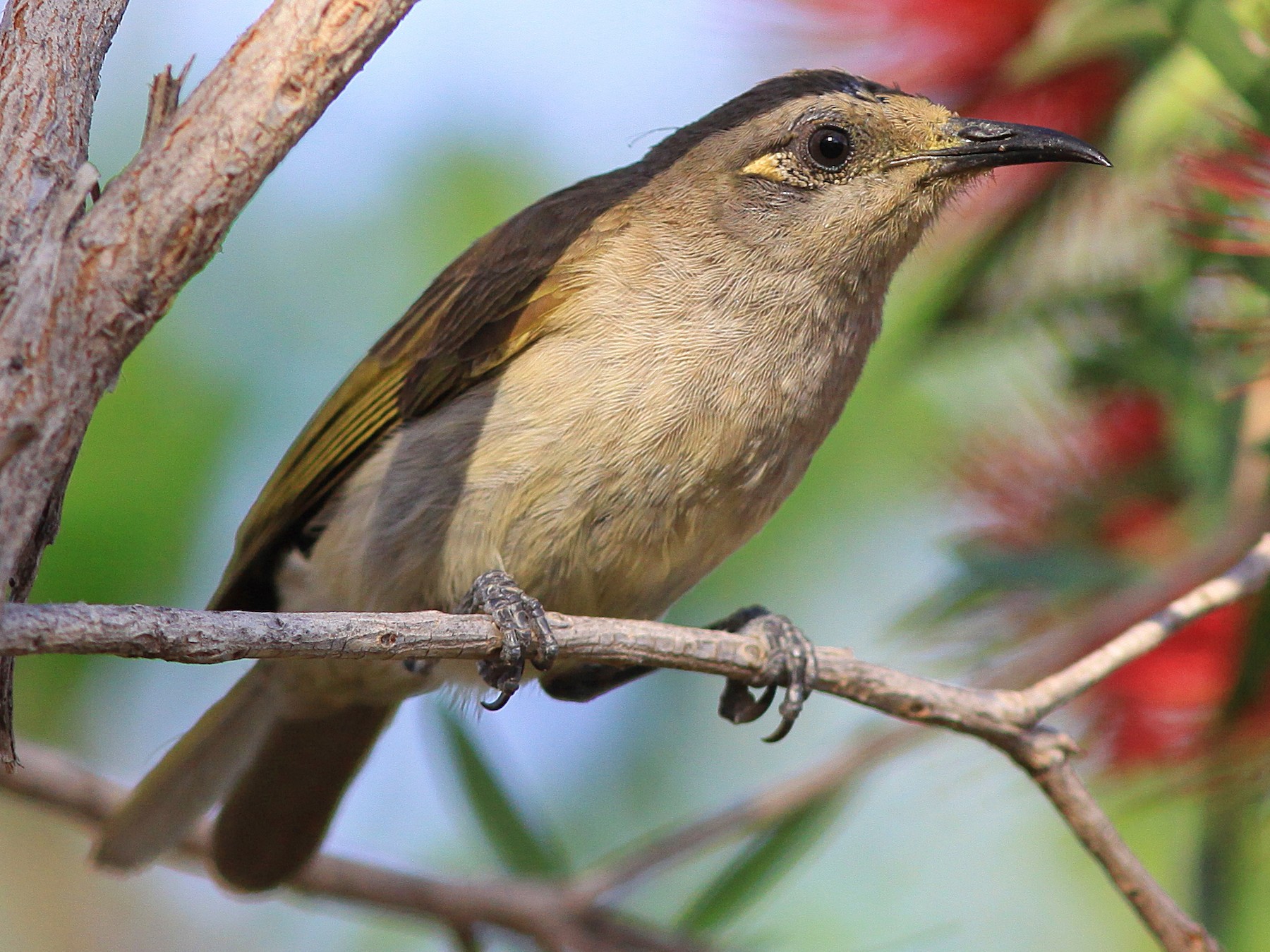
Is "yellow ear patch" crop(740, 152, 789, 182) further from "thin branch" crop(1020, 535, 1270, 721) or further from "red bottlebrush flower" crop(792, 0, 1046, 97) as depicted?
"thin branch" crop(1020, 535, 1270, 721)

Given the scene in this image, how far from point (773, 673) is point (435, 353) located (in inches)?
53.8

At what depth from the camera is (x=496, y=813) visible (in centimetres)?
437

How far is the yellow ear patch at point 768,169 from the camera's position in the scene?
382 cm

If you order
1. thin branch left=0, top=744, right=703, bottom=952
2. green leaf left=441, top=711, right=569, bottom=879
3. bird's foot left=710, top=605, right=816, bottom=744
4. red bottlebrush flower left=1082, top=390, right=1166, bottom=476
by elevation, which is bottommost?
thin branch left=0, top=744, right=703, bottom=952

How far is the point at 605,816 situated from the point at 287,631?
14.3 ft

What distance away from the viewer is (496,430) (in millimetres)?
3557

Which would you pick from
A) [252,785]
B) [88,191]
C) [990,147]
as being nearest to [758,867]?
[252,785]

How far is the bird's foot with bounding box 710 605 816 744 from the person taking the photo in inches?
137

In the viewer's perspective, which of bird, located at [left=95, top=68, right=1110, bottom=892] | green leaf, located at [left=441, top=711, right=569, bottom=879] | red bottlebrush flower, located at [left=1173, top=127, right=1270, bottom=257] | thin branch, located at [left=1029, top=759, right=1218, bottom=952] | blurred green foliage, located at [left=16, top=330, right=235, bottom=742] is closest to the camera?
thin branch, located at [left=1029, top=759, right=1218, bottom=952]

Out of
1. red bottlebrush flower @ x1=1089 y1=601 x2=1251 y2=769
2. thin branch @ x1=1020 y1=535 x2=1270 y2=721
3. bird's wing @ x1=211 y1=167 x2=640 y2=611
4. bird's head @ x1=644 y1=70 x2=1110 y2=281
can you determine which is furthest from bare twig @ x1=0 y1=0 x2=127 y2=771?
red bottlebrush flower @ x1=1089 y1=601 x2=1251 y2=769

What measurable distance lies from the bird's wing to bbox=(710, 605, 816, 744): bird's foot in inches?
41.5

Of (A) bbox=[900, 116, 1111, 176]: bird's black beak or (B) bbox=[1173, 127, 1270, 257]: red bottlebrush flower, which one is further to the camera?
(A) bbox=[900, 116, 1111, 176]: bird's black beak

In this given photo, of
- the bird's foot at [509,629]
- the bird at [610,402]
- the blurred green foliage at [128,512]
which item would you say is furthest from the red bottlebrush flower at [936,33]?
the blurred green foliage at [128,512]

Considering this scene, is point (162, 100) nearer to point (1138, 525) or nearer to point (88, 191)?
point (88, 191)
